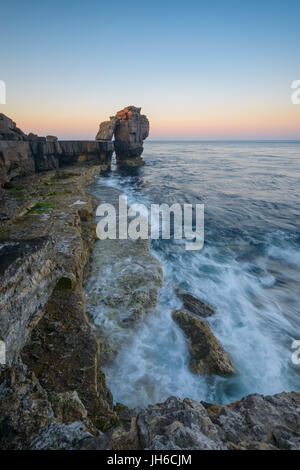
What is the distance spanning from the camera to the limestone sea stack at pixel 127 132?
3384cm

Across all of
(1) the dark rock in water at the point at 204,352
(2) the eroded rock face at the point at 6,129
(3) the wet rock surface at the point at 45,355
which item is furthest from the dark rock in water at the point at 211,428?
(2) the eroded rock face at the point at 6,129

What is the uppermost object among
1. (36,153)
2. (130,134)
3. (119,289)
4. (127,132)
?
(127,132)

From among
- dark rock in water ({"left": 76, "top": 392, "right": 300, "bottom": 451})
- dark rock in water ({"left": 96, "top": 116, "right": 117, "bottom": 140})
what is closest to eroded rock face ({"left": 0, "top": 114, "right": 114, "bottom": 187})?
dark rock in water ({"left": 96, "top": 116, "right": 117, "bottom": 140})

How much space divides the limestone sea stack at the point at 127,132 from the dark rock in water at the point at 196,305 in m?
32.1

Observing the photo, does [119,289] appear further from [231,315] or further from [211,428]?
[211,428]

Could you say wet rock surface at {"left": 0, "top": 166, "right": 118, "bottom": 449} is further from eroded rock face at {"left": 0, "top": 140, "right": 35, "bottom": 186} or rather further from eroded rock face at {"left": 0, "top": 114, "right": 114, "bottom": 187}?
eroded rock face at {"left": 0, "top": 114, "right": 114, "bottom": 187}

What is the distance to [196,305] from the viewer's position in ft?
19.4

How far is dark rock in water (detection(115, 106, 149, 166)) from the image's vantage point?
112 ft

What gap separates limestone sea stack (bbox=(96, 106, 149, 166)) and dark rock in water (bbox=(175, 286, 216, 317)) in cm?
3211

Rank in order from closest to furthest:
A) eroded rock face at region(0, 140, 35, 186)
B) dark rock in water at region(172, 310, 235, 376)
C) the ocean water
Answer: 1. the ocean water
2. dark rock in water at region(172, 310, 235, 376)
3. eroded rock face at region(0, 140, 35, 186)

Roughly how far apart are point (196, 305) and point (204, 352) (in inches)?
65.0

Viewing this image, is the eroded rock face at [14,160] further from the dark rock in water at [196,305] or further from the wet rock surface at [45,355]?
the dark rock in water at [196,305]

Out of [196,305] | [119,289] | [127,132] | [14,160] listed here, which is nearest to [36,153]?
[14,160]

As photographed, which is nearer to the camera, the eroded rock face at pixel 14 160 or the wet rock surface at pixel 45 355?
the wet rock surface at pixel 45 355
